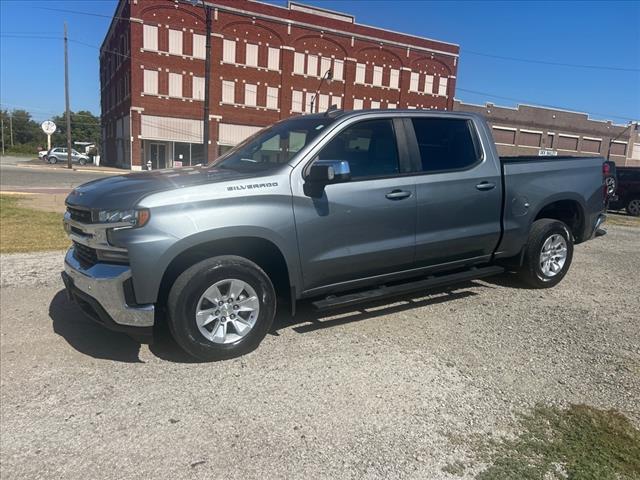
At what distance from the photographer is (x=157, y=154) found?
144 feet

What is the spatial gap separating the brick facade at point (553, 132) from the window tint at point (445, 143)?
5341cm

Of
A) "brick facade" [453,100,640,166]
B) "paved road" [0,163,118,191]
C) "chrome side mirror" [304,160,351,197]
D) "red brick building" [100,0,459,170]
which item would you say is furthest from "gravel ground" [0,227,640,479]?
"brick facade" [453,100,640,166]

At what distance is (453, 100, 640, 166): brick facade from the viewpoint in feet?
195

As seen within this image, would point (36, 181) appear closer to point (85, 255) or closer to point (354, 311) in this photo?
point (85, 255)

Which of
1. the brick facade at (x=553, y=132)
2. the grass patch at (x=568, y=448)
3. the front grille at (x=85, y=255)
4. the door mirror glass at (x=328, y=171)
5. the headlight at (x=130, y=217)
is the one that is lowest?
the grass patch at (x=568, y=448)

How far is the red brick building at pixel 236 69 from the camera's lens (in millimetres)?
41125

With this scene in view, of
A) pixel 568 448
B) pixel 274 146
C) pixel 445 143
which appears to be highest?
pixel 445 143

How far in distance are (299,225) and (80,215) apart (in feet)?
5.60

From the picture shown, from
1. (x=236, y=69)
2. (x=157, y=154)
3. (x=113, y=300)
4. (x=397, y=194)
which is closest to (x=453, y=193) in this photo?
(x=397, y=194)

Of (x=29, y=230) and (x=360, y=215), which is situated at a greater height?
(x=360, y=215)

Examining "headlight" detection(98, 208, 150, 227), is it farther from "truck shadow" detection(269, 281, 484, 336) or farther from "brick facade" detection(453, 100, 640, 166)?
"brick facade" detection(453, 100, 640, 166)

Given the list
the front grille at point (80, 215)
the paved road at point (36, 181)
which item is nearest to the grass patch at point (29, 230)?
the front grille at point (80, 215)

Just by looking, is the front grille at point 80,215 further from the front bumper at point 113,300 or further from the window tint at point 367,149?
the window tint at point 367,149

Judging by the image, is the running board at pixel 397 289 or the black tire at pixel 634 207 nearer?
the running board at pixel 397 289
